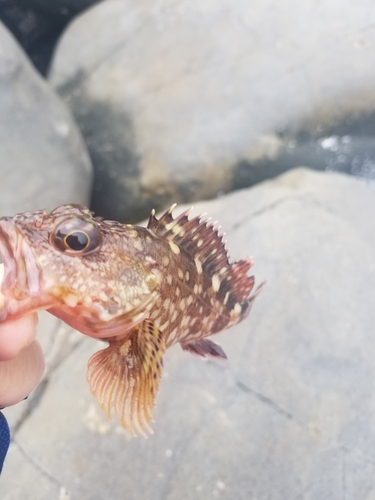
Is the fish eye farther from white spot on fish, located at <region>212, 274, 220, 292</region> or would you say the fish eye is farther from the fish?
white spot on fish, located at <region>212, 274, 220, 292</region>

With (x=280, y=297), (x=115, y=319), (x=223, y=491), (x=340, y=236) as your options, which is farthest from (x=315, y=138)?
(x=115, y=319)

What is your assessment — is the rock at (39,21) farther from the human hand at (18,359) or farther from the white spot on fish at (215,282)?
the human hand at (18,359)

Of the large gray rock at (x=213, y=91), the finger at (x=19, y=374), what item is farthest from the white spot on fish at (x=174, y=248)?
the large gray rock at (x=213, y=91)

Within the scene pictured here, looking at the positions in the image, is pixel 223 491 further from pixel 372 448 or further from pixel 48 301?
pixel 48 301

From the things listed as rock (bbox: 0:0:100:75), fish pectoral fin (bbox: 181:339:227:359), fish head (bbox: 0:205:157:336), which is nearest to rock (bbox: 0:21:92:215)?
rock (bbox: 0:0:100:75)

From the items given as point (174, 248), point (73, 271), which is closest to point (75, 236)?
point (73, 271)

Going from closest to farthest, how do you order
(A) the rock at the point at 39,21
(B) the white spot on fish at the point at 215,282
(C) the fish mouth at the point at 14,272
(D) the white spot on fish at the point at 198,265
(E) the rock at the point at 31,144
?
1. (C) the fish mouth at the point at 14,272
2. (D) the white spot on fish at the point at 198,265
3. (B) the white spot on fish at the point at 215,282
4. (E) the rock at the point at 31,144
5. (A) the rock at the point at 39,21
